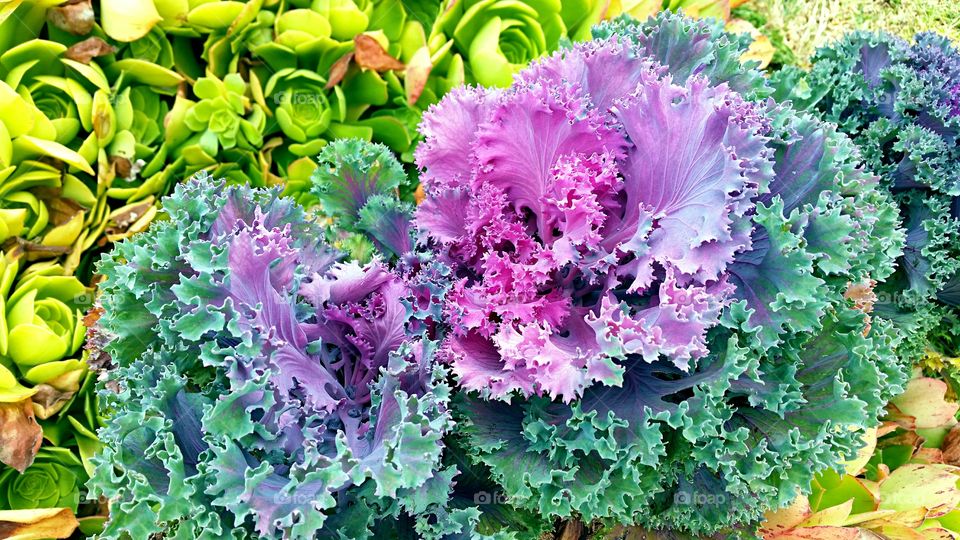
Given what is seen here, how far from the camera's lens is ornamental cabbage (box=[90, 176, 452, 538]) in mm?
1274

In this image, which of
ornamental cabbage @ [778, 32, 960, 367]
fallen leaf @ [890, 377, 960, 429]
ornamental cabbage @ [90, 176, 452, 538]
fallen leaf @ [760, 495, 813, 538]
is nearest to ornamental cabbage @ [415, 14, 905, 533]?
ornamental cabbage @ [90, 176, 452, 538]

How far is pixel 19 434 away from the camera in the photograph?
1962mm

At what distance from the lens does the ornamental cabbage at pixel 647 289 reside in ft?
4.60

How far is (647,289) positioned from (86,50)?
1.78 metres

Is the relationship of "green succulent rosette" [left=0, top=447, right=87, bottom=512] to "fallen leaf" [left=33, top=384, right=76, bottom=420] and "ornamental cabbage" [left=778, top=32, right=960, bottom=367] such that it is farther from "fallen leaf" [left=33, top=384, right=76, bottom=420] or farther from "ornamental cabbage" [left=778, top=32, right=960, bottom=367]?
"ornamental cabbage" [left=778, top=32, right=960, bottom=367]

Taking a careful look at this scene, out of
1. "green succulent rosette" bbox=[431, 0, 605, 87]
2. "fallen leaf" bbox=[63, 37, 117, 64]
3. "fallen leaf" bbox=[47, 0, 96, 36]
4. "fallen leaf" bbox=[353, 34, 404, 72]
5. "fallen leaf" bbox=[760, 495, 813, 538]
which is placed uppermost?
"green succulent rosette" bbox=[431, 0, 605, 87]

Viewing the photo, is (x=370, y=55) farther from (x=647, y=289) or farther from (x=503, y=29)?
(x=647, y=289)

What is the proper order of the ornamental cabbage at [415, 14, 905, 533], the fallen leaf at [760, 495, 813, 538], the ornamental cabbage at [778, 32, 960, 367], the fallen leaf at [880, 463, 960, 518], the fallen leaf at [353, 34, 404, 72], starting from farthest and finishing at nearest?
the fallen leaf at [353, 34, 404, 72] → the ornamental cabbage at [778, 32, 960, 367] → the fallen leaf at [880, 463, 960, 518] → the fallen leaf at [760, 495, 813, 538] → the ornamental cabbage at [415, 14, 905, 533]

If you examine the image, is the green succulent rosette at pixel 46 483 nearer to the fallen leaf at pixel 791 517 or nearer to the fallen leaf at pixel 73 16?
the fallen leaf at pixel 73 16

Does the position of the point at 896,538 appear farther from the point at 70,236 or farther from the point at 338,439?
the point at 70,236

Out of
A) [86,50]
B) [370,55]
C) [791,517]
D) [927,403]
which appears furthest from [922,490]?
[86,50]

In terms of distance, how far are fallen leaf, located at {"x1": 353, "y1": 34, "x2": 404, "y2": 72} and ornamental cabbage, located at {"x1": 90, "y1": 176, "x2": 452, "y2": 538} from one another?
0.89 m

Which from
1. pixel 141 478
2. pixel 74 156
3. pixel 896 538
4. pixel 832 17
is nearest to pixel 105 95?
pixel 74 156

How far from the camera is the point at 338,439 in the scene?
1307mm
